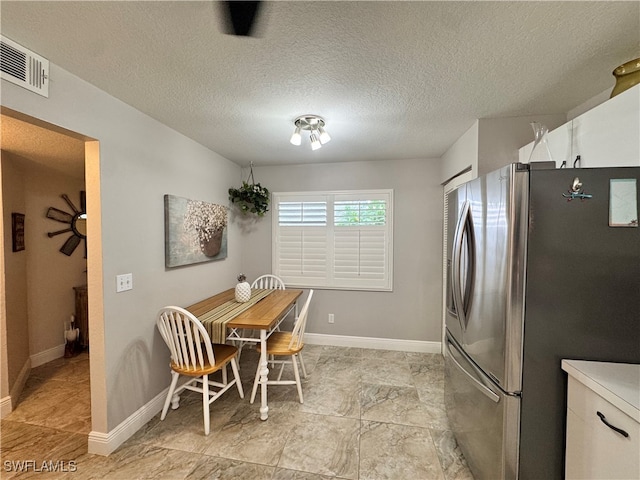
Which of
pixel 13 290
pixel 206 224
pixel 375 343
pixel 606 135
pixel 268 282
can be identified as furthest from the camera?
pixel 268 282

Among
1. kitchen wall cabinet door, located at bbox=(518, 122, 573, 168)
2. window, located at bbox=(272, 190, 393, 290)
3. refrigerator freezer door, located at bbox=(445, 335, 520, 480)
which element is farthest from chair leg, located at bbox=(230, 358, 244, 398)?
kitchen wall cabinet door, located at bbox=(518, 122, 573, 168)

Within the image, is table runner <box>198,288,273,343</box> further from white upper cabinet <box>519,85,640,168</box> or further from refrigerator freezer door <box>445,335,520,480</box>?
white upper cabinet <box>519,85,640,168</box>

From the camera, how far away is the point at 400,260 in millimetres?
3223

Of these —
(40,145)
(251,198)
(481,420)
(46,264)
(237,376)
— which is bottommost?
(237,376)

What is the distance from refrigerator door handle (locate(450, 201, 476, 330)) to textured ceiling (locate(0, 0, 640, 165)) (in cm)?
81

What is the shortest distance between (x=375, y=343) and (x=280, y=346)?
1565mm

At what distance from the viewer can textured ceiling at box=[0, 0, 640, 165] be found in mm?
1042

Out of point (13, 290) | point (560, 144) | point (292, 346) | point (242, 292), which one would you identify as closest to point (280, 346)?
point (292, 346)

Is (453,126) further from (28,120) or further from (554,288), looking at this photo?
(28,120)

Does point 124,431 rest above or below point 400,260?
below

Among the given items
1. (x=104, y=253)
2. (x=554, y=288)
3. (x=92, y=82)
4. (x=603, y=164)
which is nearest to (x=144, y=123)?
(x=92, y=82)

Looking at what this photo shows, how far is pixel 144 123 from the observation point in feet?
6.49

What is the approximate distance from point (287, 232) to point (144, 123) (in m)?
1.95

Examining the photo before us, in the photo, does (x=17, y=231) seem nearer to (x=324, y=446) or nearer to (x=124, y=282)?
(x=124, y=282)
